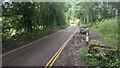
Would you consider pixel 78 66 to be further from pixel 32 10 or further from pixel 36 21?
pixel 36 21

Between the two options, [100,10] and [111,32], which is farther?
[100,10]

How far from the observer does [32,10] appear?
27.4 meters

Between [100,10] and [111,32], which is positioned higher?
[100,10]

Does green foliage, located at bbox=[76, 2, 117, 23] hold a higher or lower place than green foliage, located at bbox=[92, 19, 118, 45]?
higher

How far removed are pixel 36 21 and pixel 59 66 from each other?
70.3 feet

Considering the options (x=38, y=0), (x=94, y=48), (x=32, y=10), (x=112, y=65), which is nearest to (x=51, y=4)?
(x=38, y=0)

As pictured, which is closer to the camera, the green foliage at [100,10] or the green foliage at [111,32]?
the green foliage at [111,32]

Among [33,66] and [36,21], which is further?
[36,21]

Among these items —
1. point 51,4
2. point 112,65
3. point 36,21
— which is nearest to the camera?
point 112,65

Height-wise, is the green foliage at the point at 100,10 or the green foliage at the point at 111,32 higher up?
the green foliage at the point at 100,10

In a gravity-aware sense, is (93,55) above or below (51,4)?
below

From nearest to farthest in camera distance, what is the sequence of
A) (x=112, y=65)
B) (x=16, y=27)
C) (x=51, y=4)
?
(x=112, y=65)
(x=16, y=27)
(x=51, y=4)

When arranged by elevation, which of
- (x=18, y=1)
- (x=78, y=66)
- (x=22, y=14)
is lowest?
(x=78, y=66)

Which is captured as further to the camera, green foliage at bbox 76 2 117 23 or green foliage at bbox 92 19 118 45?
green foliage at bbox 76 2 117 23
